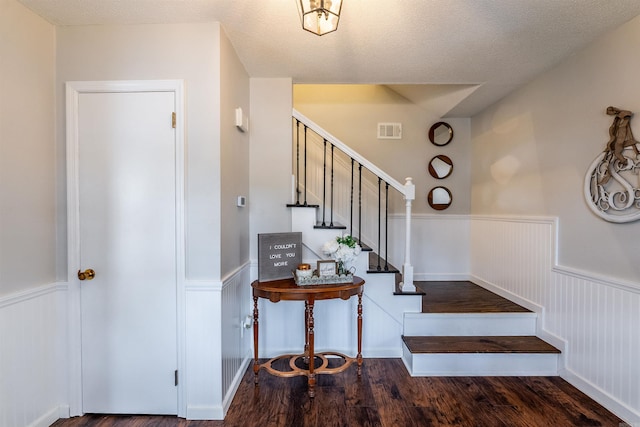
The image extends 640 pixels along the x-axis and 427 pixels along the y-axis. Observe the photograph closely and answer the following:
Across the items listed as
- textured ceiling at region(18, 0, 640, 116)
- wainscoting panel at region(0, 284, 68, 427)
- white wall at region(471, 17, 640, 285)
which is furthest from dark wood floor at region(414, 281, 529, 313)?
wainscoting panel at region(0, 284, 68, 427)

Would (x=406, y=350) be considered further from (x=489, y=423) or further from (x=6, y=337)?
(x=6, y=337)

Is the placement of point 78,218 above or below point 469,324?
above

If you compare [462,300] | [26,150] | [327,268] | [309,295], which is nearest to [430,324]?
[462,300]

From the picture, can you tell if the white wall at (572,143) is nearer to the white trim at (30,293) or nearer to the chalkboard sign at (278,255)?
the chalkboard sign at (278,255)

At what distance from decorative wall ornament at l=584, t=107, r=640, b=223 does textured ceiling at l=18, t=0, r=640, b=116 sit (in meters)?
0.67

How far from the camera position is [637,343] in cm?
194

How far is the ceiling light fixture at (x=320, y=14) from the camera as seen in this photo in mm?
1394

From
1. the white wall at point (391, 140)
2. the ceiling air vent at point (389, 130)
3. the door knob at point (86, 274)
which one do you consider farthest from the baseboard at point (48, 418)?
the ceiling air vent at point (389, 130)

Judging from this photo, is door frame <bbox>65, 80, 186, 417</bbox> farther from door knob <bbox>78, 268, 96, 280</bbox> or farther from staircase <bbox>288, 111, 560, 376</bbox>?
staircase <bbox>288, 111, 560, 376</bbox>

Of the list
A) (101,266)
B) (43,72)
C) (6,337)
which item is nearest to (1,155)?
(43,72)

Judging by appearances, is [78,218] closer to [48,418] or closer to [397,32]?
[48,418]

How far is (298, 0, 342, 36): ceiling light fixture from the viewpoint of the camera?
4.57ft

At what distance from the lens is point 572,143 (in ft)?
8.08

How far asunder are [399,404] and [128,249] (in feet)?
6.90
